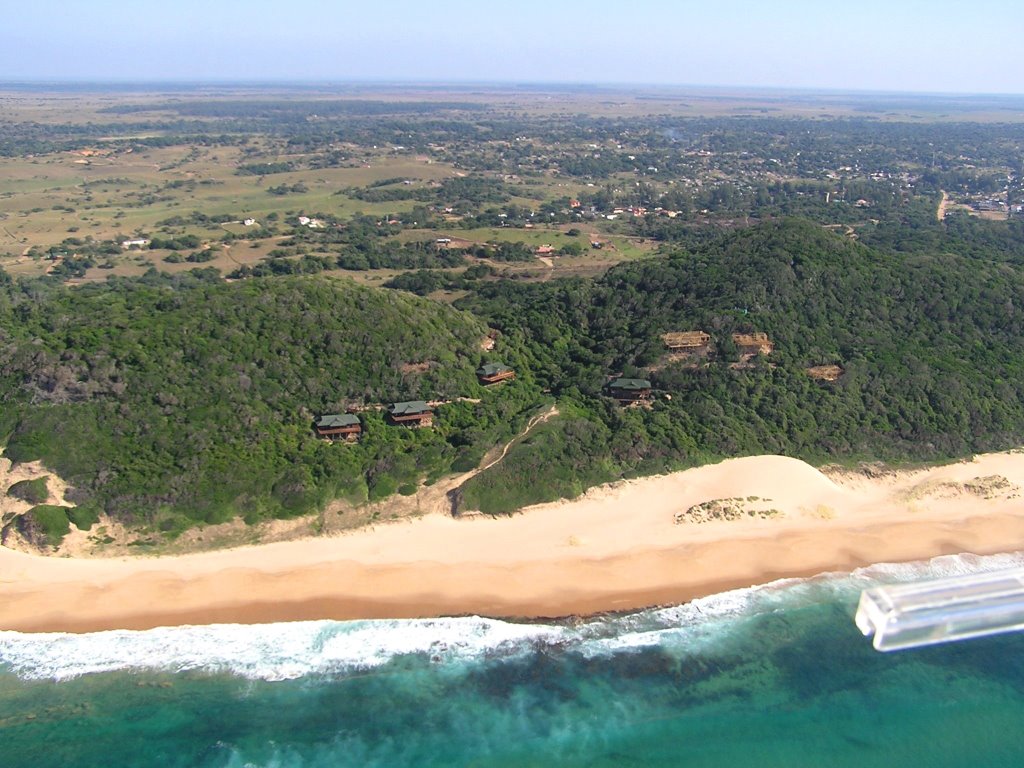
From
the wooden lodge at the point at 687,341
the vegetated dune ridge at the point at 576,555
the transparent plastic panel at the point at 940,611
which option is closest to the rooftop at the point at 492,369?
the wooden lodge at the point at 687,341

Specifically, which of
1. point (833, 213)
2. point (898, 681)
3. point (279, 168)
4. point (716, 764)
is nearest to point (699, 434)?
point (898, 681)

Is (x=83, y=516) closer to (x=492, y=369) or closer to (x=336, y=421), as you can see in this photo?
(x=336, y=421)

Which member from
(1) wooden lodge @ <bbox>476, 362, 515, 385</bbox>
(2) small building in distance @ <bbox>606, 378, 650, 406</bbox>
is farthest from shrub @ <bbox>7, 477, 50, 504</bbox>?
(2) small building in distance @ <bbox>606, 378, 650, 406</bbox>

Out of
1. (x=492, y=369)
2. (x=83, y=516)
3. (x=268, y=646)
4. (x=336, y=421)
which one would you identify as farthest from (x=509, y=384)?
(x=83, y=516)

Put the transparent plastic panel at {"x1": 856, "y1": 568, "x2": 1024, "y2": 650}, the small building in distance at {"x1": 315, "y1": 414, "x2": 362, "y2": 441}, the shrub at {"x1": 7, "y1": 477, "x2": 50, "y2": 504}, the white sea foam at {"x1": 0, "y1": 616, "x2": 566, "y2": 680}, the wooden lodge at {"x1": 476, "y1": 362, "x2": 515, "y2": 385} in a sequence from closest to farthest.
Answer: the transparent plastic panel at {"x1": 856, "y1": 568, "x2": 1024, "y2": 650}
the white sea foam at {"x1": 0, "y1": 616, "x2": 566, "y2": 680}
the shrub at {"x1": 7, "y1": 477, "x2": 50, "y2": 504}
the small building in distance at {"x1": 315, "y1": 414, "x2": 362, "y2": 441}
the wooden lodge at {"x1": 476, "y1": 362, "x2": 515, "y2": 385}

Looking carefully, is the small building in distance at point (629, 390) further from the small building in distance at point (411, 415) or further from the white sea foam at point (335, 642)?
the white sea foam at point (335, 642)

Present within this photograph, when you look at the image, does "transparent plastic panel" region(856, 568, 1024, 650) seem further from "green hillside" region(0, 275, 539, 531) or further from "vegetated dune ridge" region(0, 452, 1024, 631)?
"green hillside" region(0, 275, 539, 531)
